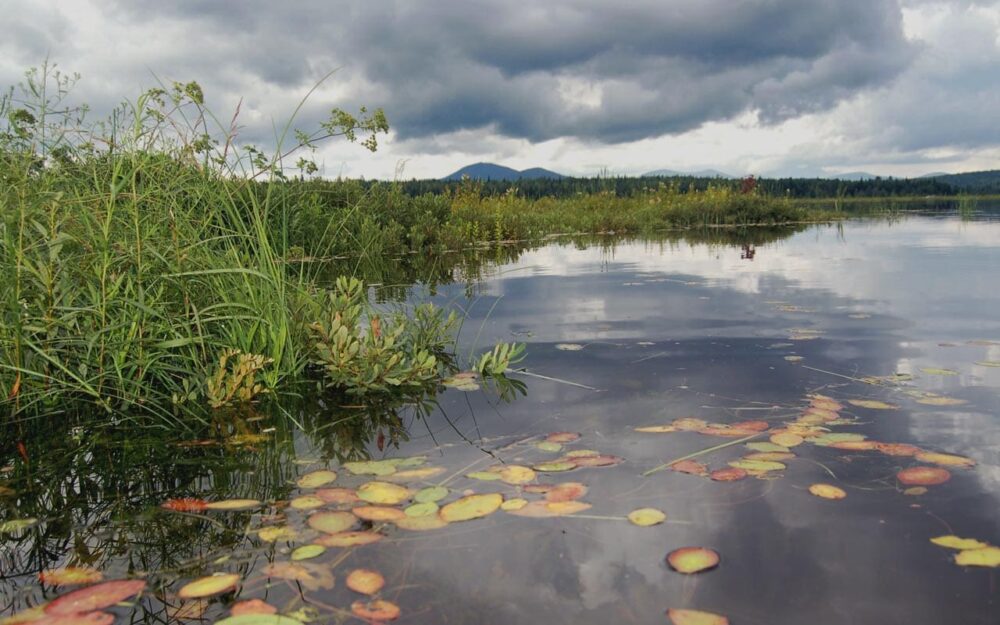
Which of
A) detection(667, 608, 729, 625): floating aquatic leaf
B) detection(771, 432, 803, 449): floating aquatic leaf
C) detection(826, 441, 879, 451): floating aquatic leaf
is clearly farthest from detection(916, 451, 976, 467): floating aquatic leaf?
detection(667, 608, 729, 625): floating aquatic leaf

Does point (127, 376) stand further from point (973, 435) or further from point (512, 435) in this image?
point (973, 435)

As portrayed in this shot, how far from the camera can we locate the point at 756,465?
2.41 meters

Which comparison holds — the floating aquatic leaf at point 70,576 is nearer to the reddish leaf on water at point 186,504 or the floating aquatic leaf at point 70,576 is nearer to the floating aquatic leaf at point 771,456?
the reddish leaf on water at point 186,504

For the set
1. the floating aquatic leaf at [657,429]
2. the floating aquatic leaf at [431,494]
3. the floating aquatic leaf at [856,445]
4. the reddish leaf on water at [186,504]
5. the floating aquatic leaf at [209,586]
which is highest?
the reddish leaf on water at [186,504]

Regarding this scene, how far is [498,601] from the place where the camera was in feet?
5.34

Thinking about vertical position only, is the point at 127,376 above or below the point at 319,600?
above

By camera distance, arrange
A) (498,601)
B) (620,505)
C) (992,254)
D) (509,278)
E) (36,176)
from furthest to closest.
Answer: (992,254) → (509,278) → (36,176) → (620,505) → (498,601)

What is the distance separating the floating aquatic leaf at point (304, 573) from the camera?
1.72m

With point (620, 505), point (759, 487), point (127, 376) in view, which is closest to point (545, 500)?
point (620, 505)

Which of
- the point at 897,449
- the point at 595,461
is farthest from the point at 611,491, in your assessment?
the point at 897,449

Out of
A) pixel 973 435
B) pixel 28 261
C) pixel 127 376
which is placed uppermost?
pixel 28 261

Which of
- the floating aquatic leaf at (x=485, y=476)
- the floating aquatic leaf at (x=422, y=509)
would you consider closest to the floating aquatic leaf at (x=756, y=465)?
the floating aquatic leaf at (x=485, y=476)

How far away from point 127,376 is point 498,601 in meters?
2.43

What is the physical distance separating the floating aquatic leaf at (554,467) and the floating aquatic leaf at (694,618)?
0.87 meters
